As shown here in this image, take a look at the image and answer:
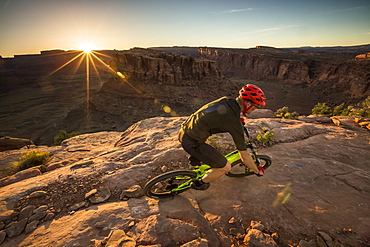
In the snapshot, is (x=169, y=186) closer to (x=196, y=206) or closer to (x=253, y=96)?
(x=196, y=206)

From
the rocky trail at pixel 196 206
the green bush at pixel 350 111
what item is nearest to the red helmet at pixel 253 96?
the rocky trail at pixel 196 206

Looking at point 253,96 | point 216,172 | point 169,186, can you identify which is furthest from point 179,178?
point 253,96

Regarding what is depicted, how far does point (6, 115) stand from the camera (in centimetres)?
3928

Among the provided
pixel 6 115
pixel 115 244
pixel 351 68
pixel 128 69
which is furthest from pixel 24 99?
pixel 351 68

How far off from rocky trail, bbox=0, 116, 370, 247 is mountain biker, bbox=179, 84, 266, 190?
0.79 meters

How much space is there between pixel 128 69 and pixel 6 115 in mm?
30824

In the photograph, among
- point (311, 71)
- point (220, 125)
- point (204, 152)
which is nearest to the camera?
point (220, 125)

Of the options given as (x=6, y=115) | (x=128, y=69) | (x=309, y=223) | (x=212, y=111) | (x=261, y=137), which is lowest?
(x=6, y=115)

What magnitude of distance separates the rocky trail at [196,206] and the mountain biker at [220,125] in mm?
785

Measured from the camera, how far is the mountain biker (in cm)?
263

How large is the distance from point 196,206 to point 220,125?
1.71 metres

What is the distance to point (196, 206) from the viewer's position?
3.23m

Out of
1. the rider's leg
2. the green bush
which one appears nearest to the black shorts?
the rider's leg

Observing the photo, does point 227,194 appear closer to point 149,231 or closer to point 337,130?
point 149,231
